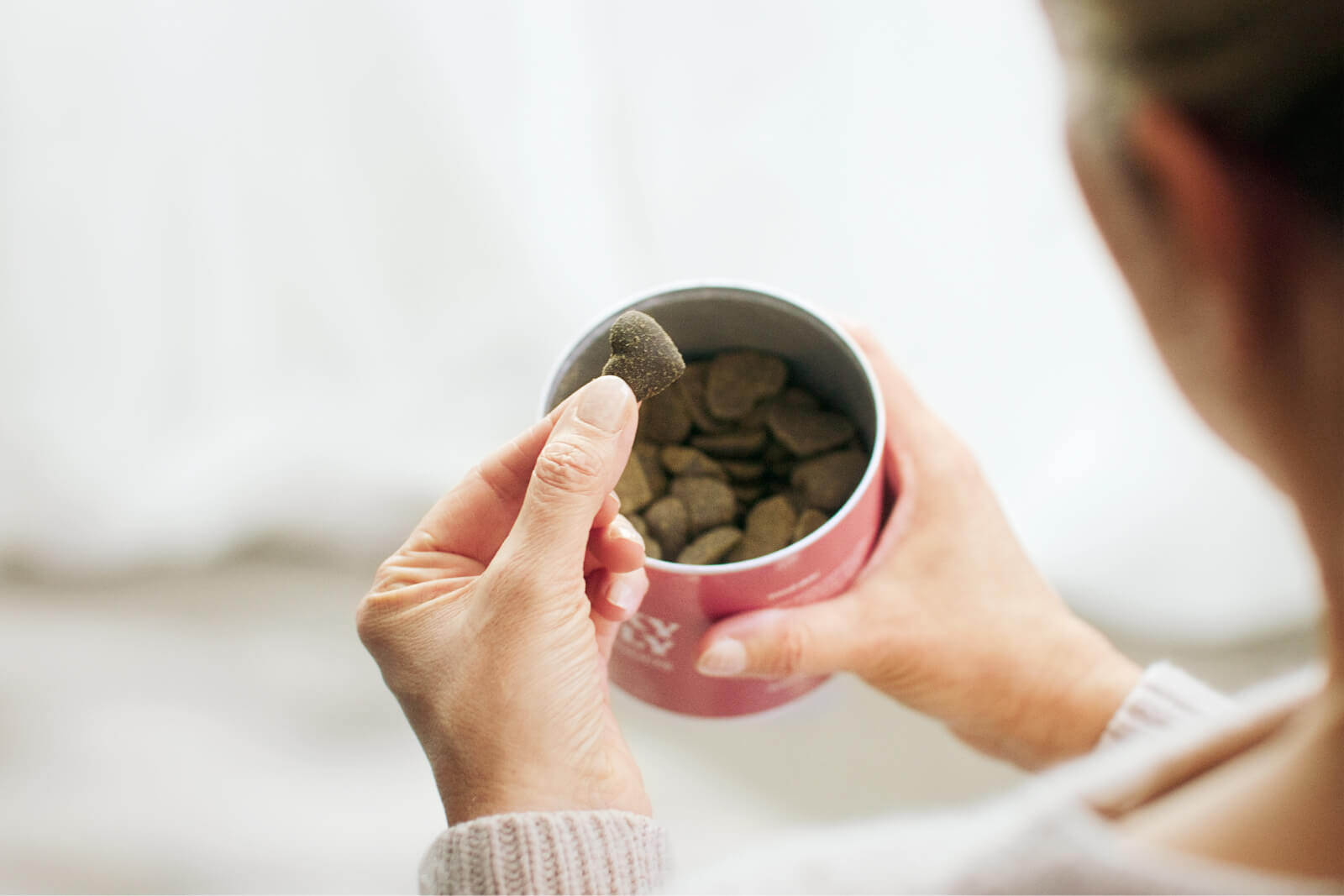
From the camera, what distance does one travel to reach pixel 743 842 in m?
0.73

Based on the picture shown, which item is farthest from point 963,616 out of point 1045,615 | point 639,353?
point 639,353

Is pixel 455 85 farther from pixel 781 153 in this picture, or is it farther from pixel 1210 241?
pixel 1210 241

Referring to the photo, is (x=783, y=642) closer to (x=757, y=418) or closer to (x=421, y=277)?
(x=757, y=418)

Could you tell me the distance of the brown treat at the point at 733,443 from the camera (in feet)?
2.00

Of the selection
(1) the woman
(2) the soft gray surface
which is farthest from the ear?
(2) the soft gray surface

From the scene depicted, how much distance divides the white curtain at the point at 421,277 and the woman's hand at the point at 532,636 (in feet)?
0.84

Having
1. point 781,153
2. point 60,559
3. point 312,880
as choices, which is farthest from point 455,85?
point 312,880

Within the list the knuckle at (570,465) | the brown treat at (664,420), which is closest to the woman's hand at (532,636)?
the knuckle at (570,465)

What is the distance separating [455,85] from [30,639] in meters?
0.55

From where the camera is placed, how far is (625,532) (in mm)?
513

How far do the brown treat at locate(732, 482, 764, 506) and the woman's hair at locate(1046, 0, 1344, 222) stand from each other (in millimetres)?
410

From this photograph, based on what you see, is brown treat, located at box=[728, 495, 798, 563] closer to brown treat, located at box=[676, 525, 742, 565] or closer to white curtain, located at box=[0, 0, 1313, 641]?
brown treat, located at box=[676, 525, 742, 565]

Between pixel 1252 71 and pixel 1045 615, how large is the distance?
0.50m

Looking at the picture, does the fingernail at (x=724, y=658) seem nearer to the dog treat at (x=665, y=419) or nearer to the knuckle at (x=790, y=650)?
the knuckle at (x=790, y=650)
